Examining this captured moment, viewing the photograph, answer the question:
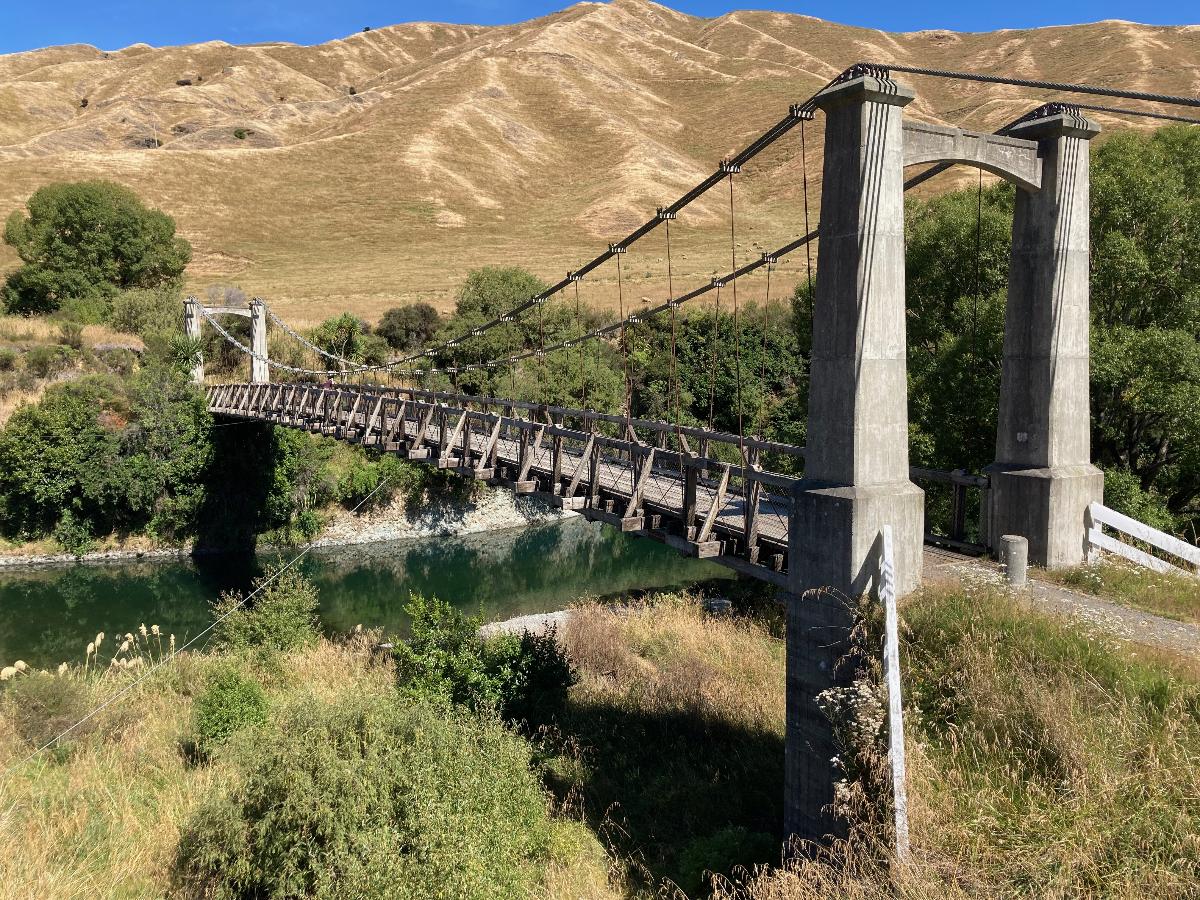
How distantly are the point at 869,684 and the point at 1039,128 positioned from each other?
16.3 feet

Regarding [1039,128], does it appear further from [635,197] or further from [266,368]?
[635,197]

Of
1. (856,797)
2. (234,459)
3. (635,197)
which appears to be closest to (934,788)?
(856,797)

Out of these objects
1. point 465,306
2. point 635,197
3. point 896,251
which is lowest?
point 896,251

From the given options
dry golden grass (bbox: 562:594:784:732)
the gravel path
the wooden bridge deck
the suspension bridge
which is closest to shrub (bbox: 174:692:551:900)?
the suspension bridge

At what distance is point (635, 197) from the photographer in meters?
65.6

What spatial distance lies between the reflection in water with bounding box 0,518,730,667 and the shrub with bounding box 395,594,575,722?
6993 mm

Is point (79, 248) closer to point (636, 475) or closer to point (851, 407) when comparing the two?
point (636, 475)

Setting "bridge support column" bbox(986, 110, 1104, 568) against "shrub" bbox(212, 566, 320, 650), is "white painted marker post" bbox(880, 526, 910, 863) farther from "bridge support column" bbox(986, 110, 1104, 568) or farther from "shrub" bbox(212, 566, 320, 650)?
"shrub" bbox(212, 566, 320, 650)

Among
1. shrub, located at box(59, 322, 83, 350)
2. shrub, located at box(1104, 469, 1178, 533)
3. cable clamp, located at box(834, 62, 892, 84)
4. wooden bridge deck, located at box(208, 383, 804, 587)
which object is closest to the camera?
cable clamp, located at box(834, 62, 892, 84)

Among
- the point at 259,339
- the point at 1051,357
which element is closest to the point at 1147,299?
the point at 1051,357

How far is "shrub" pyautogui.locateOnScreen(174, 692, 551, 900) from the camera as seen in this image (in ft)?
20.2

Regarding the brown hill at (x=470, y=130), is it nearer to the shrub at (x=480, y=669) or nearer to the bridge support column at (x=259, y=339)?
the bridge support column at (x=259, y=339)

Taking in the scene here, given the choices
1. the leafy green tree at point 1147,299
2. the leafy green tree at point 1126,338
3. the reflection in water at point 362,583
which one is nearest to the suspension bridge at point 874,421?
the leafy green tree at point 1126,338

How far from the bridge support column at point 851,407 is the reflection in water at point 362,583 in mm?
12072
